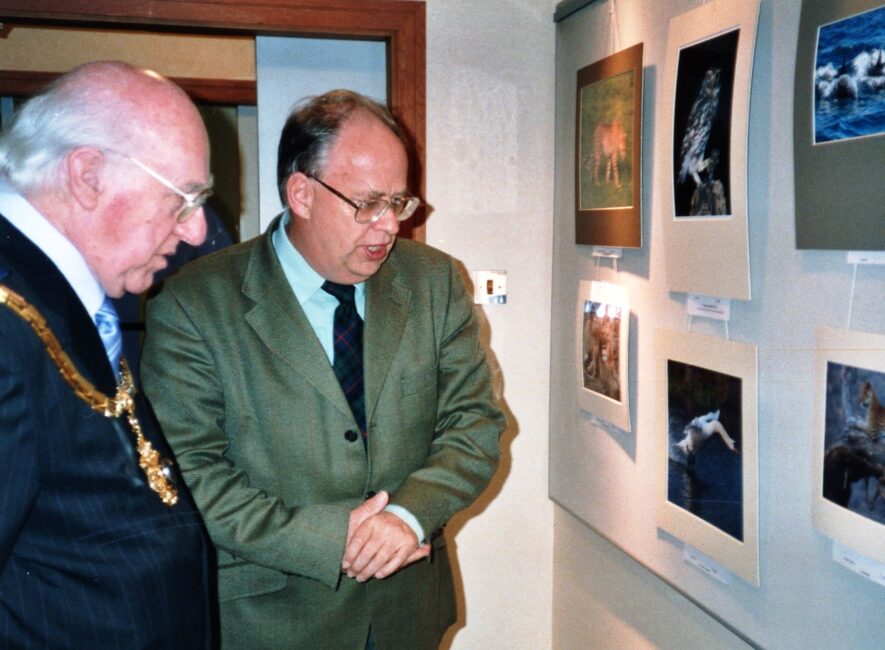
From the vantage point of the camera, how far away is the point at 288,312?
169 cm

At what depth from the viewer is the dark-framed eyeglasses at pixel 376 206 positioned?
1.66 meters

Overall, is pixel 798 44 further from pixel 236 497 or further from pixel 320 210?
pixel 236 497

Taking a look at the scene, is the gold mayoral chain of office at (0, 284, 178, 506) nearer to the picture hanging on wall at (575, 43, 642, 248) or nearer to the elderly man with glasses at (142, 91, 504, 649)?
the elderly man with glasses at (142, 91, 504, 649)

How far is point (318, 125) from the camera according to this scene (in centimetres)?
170

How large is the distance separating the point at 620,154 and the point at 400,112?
2.49 feet

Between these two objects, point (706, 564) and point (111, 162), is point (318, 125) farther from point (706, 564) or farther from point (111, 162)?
point (706, 564)

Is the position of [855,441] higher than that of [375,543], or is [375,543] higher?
[855,441]

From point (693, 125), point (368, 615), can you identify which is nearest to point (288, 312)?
point (368, 615)

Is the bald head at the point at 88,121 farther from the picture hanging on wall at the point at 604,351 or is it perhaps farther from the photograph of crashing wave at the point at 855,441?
the picture hanging on wall at the point at 604,351

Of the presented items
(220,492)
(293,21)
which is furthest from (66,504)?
(293,21)

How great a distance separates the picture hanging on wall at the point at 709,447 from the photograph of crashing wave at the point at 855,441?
238 millimetres

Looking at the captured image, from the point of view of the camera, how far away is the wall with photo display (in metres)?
1.48

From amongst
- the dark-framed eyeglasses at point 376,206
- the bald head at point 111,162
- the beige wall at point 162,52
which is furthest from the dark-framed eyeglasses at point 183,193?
the beige wall at point 162,52

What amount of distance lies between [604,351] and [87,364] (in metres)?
1.57
